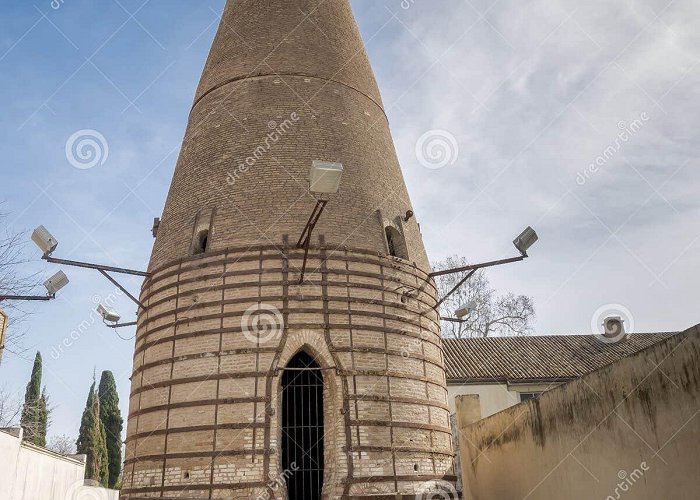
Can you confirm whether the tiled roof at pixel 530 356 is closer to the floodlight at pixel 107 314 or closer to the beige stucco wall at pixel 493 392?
the beige stucco wall at pixel 493 392

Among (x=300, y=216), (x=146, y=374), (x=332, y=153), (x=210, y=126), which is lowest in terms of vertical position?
(x=146, y=374)

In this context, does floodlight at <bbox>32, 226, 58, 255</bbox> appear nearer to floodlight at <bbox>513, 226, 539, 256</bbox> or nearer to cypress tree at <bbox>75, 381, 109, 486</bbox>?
floodlight at <bbox>513, 226, 539, 256</bbox>

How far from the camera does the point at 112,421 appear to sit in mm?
38656

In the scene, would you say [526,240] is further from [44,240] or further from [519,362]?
[519,362]

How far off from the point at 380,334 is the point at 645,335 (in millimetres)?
18818

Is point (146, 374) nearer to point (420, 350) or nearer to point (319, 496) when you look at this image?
point (319, 496)

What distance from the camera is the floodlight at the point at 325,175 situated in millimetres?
9391

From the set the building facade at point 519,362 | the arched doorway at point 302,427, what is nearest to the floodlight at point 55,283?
the arched doorway at point 302,427

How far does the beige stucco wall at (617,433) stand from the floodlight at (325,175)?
5.08 meters

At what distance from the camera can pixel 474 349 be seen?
23.2 metres

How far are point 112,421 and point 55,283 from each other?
102 ft

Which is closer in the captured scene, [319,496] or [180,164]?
[319,496]

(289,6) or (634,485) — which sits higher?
(289,6)

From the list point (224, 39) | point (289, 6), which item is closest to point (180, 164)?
point (224, 39)
